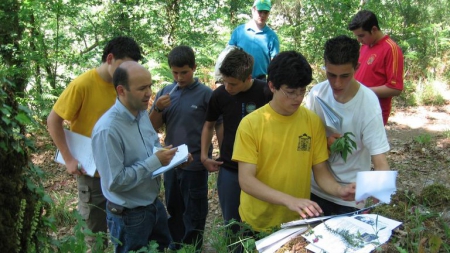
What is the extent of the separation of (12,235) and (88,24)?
7243 mm

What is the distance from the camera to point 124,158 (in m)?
2.61

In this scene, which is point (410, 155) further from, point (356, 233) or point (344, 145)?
point (356, 233)

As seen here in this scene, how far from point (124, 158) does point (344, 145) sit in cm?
143

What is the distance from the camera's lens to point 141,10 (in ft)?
27.1

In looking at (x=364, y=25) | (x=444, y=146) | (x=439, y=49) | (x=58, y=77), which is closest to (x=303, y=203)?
(x=364, y=25)

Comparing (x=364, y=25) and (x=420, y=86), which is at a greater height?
(x=364, y=25)

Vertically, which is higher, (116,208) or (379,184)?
(379,184)

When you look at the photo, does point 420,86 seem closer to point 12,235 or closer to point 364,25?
point 364,25

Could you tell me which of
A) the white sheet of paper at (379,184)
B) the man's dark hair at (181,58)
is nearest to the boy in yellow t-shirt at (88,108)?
the man's dark hair at (181,58)

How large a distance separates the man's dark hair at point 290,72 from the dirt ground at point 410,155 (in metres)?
2.44

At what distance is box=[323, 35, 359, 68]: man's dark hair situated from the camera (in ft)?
A: 7.95

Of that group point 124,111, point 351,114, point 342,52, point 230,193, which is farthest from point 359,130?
point 124,111

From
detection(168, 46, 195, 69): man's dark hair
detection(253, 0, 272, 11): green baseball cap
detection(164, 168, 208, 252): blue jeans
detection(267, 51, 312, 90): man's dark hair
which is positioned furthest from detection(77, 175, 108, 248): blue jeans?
detection(253, 0, 272, 11): green baseball cap

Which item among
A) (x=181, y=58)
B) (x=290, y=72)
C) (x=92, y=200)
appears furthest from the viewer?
(x=181, y=58)
